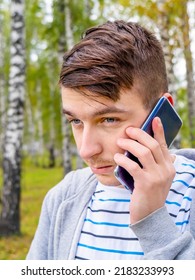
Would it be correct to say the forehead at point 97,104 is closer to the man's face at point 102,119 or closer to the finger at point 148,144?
the man's face at point 102,119

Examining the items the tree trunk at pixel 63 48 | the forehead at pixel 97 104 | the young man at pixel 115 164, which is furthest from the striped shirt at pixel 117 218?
the tree trunk at pixel 63 48

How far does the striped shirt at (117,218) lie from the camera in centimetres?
173

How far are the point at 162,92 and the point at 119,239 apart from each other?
1.97 feet

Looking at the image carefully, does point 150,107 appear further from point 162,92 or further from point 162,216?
point 162,216

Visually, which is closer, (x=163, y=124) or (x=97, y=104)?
(x=97, y=104)

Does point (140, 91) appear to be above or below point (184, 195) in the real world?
above

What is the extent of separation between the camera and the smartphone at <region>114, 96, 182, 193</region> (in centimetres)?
158

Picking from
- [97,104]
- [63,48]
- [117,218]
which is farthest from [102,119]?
[63,48]

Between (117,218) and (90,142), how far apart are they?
398mm

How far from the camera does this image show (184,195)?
1.75 metres

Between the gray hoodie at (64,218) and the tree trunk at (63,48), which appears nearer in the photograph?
the gray hoodie at (64,218)

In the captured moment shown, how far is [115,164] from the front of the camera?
1.65 meters

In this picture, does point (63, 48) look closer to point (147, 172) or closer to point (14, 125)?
point (14, 125)

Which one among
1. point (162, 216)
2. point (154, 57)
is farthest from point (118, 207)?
point (154, 57)
